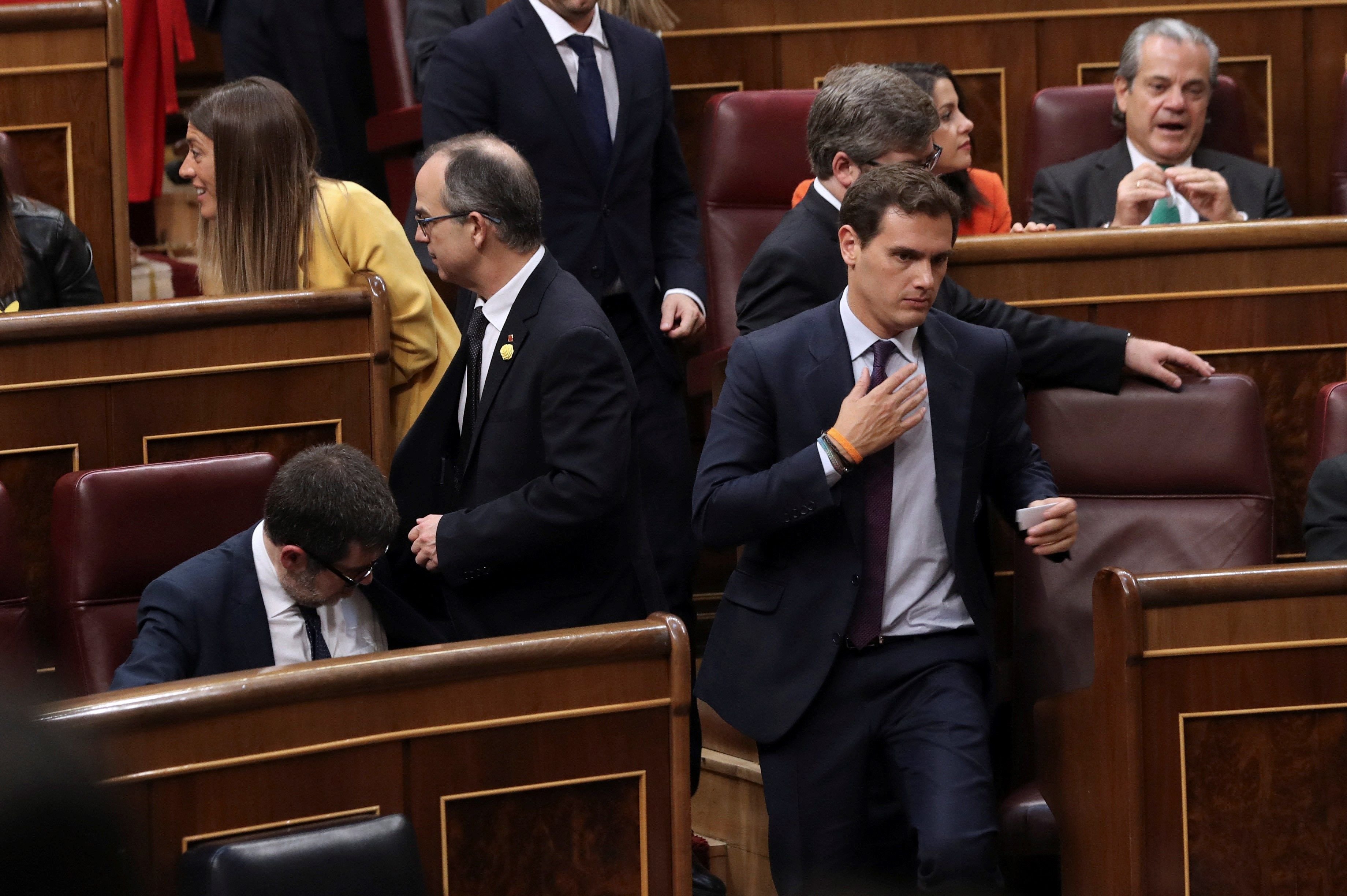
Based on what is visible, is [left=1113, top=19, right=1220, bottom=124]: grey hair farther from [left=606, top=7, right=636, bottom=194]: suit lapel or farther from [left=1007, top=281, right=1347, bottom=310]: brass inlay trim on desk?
[left=606, top=7, right=636, bottom=194]: suit lapel

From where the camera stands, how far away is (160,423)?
133 cm

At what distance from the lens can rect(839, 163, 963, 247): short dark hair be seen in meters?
1.13

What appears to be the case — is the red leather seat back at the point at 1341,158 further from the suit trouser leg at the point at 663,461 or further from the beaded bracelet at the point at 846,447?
the beaded bracelet at the point at 846,447

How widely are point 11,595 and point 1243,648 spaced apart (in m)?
0.85

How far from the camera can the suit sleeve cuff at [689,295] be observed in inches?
61.0

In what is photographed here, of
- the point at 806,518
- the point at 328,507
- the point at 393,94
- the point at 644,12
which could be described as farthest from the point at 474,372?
the point at 393,94

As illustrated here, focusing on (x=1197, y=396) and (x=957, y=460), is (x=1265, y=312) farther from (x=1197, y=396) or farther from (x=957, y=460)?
(x=957, y=460)

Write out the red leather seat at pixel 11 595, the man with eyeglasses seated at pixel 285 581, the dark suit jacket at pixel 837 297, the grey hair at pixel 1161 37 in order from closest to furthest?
1. the man with eyeglasses seated at pixel 285 581
2. the red leather seat at pixel 11 595
3. the dark suit jacket at pixel 837 297
4. the grey hair at pixel 1161 37

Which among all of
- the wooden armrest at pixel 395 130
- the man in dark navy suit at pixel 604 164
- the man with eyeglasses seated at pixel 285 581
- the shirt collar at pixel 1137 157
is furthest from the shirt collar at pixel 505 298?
the shirt collar at pixel 1137 157

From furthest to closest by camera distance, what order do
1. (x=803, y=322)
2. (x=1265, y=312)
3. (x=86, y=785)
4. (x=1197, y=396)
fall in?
(x=1265, y=312) < (x=1197, y=396) < (x=803, y=322) < (x=86, y=785)

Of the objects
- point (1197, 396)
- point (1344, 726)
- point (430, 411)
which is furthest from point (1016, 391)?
point (430, 411)

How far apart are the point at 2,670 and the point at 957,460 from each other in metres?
Answer: 0.87

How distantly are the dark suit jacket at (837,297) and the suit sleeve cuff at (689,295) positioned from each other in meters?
0.21

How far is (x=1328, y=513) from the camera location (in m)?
1.25
